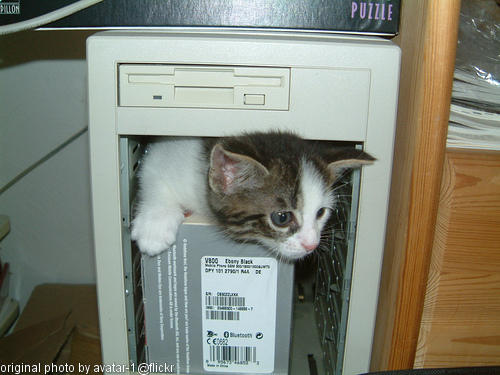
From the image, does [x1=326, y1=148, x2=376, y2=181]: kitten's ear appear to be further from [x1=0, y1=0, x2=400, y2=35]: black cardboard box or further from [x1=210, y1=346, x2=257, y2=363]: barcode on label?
[x1=210, y1=346, x2=257, y2=363]: barcode on label

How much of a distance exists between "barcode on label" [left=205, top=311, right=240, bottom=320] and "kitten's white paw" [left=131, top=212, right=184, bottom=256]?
16 cm

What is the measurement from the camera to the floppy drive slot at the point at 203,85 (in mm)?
688

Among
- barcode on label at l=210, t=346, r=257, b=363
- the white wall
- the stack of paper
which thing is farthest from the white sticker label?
the white wall

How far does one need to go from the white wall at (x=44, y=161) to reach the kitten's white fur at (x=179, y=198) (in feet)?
1.72

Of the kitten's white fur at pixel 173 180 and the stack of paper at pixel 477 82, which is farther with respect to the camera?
the kitten's white fur at pixel 173 180

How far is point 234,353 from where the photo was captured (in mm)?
862

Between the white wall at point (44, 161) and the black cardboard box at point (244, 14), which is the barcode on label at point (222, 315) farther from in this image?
the white wall at point (44, 161)

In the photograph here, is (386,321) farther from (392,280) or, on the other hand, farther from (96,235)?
(96,235)

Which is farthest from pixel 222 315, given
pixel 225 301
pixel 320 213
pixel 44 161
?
pixel 44 161

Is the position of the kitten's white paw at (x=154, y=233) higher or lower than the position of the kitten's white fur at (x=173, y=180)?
lower

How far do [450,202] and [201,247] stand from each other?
425mm

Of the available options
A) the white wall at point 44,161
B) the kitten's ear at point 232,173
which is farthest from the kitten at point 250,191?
the white wall at point 44,161

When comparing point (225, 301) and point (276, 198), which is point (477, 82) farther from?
point (225, 301)

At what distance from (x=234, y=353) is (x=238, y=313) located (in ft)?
0.30
